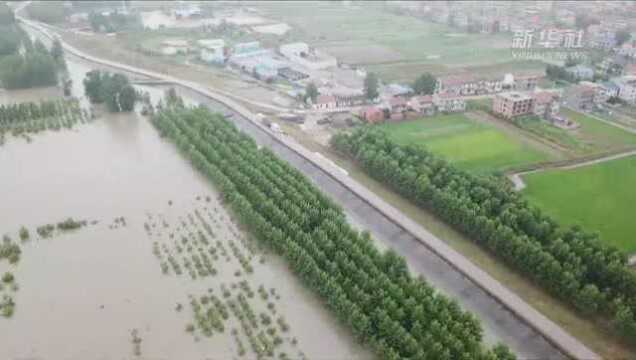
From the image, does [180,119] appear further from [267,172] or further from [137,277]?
[137,277]

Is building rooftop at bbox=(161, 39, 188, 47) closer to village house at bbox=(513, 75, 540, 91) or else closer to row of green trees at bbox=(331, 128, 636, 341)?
village house at bbox=(513, 75, 540, 91)

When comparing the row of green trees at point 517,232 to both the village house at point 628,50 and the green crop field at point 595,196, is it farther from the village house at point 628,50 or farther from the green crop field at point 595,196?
the village house at point 628,50

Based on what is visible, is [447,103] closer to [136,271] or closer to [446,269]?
[446,269]

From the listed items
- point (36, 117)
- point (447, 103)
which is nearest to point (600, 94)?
point (447, 103)

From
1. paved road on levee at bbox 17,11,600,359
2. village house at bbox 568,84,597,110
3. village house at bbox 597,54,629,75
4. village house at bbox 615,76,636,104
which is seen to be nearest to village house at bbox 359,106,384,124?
paved road on levee at bbox 17,11,600,359

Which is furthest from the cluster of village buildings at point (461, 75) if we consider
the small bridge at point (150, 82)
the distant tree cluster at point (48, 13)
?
the distant tree cluster at point (48, 13)

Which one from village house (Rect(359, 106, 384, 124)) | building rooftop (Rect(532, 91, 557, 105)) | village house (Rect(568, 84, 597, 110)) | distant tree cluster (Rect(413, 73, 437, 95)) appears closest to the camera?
village house (Rect(359, 106, 384, 124))

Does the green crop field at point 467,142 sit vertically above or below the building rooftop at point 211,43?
below
